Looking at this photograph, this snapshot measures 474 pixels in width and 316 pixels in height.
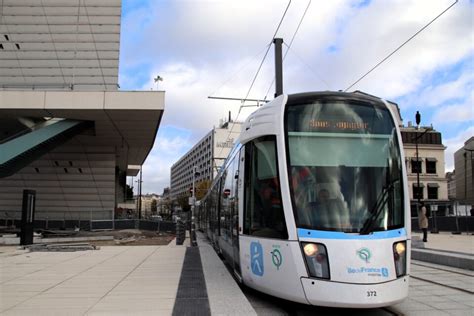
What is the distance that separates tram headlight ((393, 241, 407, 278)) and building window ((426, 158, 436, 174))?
221ft

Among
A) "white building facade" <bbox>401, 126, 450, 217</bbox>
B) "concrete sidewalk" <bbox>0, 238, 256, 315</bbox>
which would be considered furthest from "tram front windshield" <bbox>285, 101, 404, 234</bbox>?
"white building facade" <bbox>401, 126, 450, 217</bbox>

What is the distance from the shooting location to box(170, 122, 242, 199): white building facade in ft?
332

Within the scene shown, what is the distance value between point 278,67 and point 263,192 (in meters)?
9.75

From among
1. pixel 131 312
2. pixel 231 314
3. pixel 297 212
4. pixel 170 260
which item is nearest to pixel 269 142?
pixel 297 212

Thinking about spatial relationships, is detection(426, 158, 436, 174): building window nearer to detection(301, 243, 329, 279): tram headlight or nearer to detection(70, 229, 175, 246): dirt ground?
detection(70, 229, 175, 246): dirt ground

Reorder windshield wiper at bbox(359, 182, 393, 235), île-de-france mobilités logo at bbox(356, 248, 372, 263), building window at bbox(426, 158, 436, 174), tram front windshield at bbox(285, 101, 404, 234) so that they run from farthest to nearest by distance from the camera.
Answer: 1. building window at bbox(426, 158, 436, 174)
2. tram front windshield at bbox(285, 101, 404, 234)
3. windshield wiper at bbox(359, 182, 393, 235)
4. île-de-france mobilités logo at bbox(356, 248, 372, 263)

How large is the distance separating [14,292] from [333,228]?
6.18 meters

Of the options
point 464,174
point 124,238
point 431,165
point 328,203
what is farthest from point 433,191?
point 328,203

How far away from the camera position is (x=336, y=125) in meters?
7.51

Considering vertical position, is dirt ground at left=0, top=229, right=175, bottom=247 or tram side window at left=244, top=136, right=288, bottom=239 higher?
tram side window at left=244, top=136, right=288, bottom=239

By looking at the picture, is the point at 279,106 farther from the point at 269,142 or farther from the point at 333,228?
the point at 333,228

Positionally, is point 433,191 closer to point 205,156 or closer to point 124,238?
point 124,238

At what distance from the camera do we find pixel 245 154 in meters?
8.66

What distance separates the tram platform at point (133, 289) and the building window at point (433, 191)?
58.6 m
